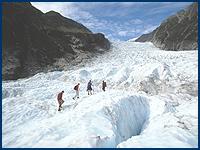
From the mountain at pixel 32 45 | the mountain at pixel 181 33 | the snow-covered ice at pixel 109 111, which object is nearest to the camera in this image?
the snow-covered ice at pixel 109 111

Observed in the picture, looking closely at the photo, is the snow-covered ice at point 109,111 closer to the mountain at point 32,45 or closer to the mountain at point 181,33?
the mountain at point 32,45

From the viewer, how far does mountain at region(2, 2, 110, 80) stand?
116ft

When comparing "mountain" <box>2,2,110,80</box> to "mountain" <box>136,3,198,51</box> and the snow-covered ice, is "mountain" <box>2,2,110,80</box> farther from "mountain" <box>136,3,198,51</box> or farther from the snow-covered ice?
"mountain" <box>136,3,198,51</box>

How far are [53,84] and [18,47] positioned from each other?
34.8 feet

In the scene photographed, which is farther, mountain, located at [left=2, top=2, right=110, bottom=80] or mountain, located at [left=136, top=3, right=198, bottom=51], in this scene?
mountain, located at [left=136, top=3, right=198, bottom=51]

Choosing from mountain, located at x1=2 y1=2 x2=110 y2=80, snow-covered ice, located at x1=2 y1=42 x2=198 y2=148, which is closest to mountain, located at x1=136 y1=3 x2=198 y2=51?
mountain, located at x1=2 y1=2 x2=110 y2=80

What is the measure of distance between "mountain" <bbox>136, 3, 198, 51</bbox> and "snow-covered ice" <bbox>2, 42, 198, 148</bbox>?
1786 centimetres

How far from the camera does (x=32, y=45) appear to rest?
128 ft

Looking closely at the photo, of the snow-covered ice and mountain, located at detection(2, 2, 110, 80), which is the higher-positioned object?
mountain, located at detection(2, 2, 110, 80)

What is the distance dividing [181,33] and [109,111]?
39.4 metres

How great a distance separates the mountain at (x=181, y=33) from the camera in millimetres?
49438

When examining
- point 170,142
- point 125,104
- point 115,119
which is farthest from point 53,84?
point 170,142

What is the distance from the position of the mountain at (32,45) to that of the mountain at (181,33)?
13.5m

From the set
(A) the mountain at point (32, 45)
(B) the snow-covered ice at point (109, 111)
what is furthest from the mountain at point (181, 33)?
(B) the snow-covered ice at point (109, 111)
